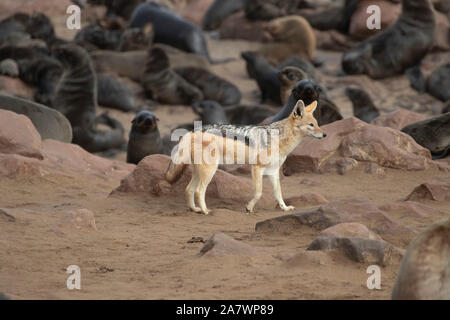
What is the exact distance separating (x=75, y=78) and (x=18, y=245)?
9.10m

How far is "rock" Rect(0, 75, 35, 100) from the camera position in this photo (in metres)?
15.5

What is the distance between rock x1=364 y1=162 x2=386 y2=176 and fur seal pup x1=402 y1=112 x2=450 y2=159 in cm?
123

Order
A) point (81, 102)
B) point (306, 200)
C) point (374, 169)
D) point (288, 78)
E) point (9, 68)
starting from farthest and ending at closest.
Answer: point (9, 68)
point (81, 102)
point (288, 78)
point (374, 169)
point (306, 200)

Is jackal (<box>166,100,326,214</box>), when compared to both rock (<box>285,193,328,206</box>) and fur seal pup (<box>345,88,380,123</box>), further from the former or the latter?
fur seal pup (<box>345,88,380,123</box>)

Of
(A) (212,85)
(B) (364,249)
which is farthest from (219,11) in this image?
(B) (364,249)

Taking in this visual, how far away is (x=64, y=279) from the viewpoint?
4.65m

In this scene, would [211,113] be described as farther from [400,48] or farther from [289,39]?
[289,39]

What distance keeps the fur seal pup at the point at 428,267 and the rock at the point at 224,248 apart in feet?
4.86

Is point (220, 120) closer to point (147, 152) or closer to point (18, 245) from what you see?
point (147, 152)

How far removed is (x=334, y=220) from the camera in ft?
18.8

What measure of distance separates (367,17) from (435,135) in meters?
11.3

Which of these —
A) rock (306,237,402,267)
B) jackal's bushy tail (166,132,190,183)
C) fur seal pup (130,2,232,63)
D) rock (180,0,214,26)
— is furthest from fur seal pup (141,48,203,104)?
rock (306,237,402,267)

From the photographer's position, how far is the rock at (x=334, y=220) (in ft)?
18.5

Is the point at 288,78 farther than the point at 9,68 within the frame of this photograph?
No
